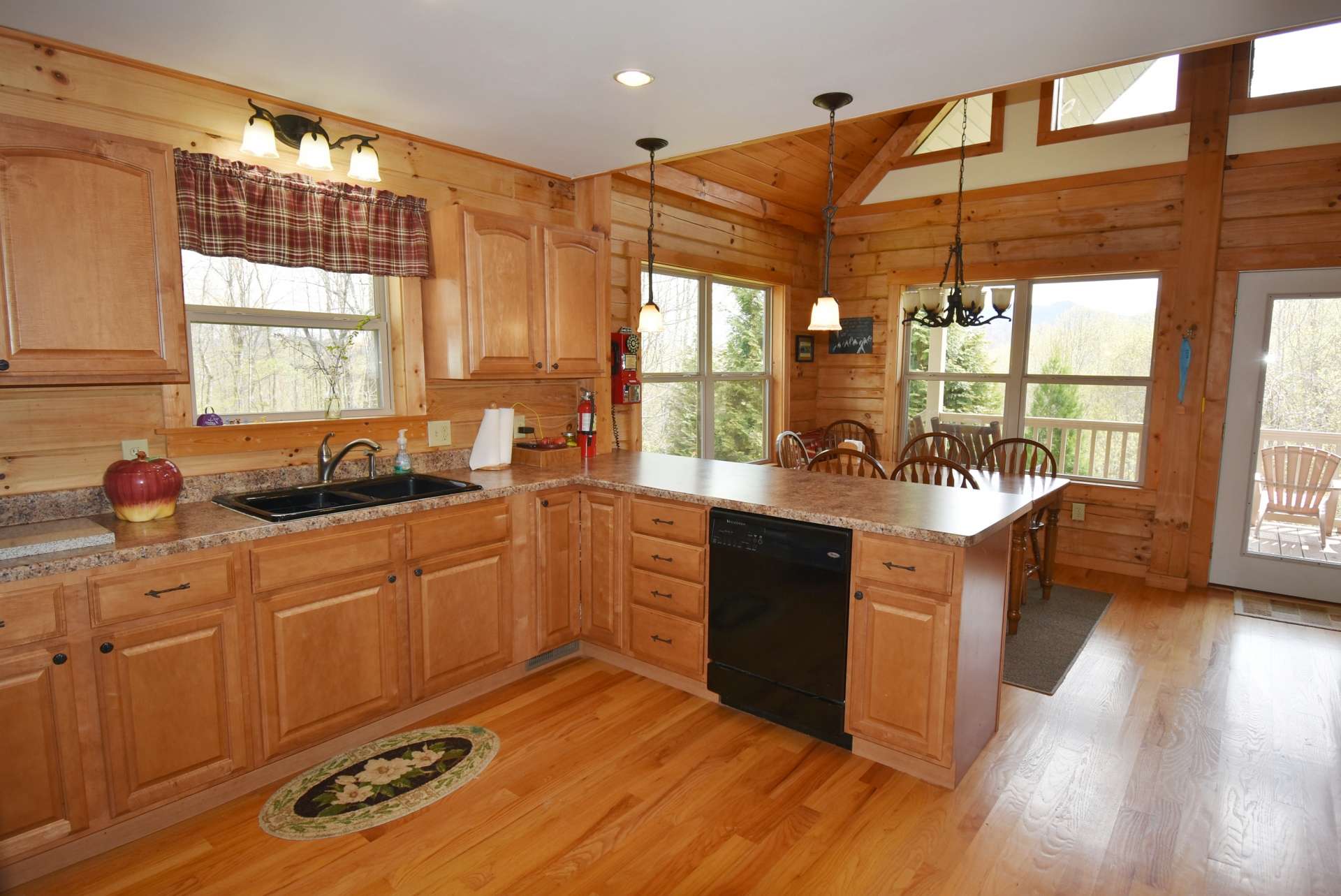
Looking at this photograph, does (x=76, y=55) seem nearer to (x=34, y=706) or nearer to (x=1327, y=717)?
(x=34, y=706)

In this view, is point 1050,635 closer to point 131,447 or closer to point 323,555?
point 323,555

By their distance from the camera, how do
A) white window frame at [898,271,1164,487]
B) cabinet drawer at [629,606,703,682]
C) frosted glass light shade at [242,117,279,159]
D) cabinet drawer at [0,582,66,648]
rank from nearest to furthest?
cabinet drawer at [0,582,66,648]
frosted glass light shade at [242,117,279,159]
cabinet drawer at [629,606,703,682]
white window frame at [898,271,1164,487]

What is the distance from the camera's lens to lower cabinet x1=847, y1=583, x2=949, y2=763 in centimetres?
229

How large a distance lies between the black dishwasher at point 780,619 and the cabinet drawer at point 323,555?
125 cm

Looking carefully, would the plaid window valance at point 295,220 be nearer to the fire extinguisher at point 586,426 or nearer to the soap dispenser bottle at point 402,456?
the soap dispenser bottle at point 402,456

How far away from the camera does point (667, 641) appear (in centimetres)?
305

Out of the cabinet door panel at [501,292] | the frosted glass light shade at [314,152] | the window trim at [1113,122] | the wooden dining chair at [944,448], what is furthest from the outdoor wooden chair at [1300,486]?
the frosted glass light shade at [314,152]

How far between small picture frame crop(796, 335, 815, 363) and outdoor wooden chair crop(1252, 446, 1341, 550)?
3093 millimetres

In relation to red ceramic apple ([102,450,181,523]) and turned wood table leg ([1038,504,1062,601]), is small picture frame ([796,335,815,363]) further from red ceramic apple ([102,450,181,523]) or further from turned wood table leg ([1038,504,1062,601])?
red ceramic apple ([102,450,181,523])

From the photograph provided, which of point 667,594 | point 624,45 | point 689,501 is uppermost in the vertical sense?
point 624,45

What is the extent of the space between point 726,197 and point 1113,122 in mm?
2608

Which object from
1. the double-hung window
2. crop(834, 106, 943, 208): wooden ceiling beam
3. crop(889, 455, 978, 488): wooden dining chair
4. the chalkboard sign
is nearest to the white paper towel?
the double-hung window

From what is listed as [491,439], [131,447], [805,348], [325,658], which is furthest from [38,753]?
[805,348]

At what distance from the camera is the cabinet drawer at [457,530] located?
2.66 metres
